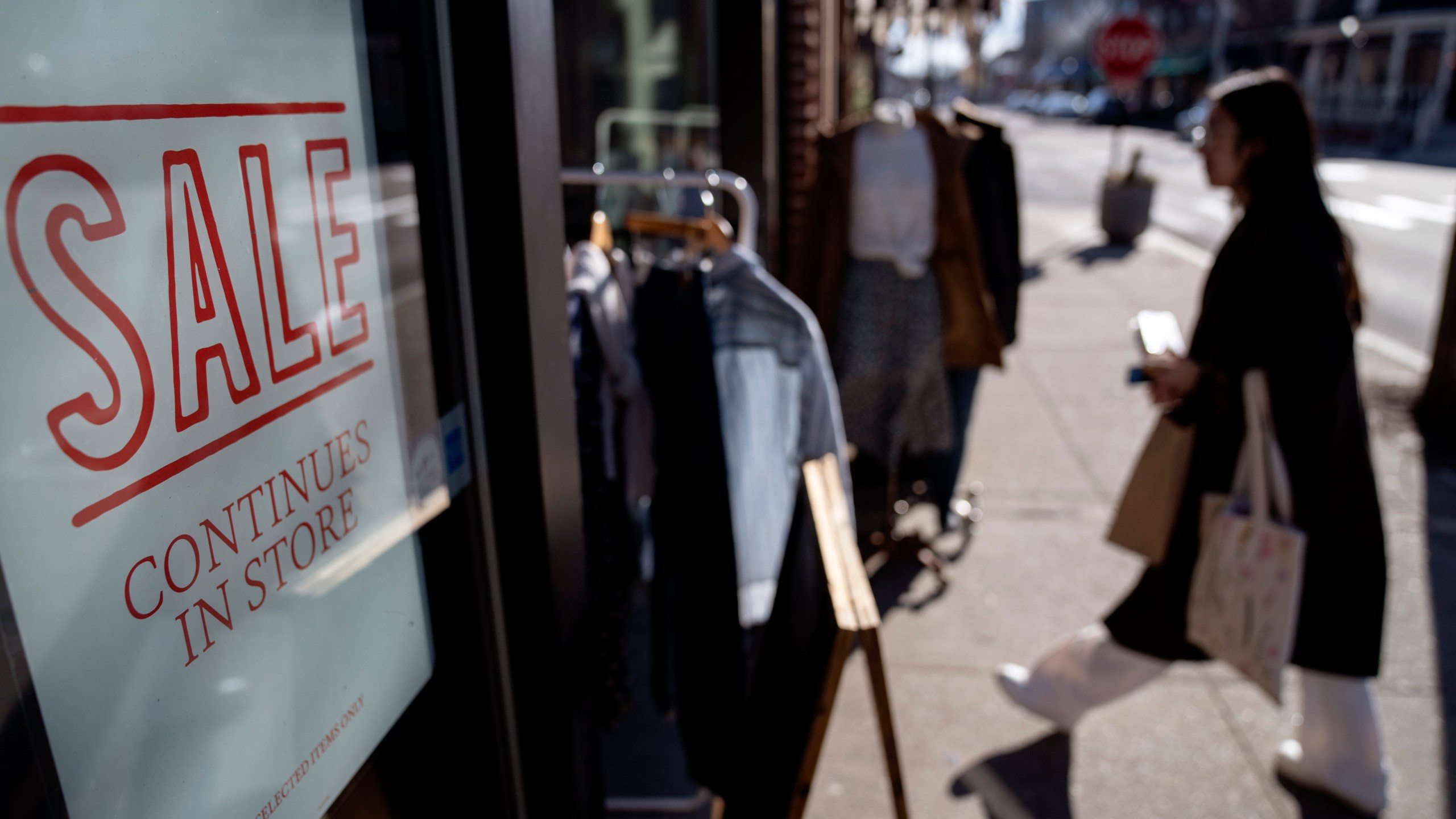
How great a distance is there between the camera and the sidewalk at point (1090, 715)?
9.78 ft

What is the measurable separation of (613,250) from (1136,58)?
14324 millimetres

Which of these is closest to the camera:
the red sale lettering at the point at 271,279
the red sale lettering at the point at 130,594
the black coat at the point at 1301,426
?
the red sale lettering at the point at 130,594

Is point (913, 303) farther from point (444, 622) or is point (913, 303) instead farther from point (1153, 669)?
point (444, 622)

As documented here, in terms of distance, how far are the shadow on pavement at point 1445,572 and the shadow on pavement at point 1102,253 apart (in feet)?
23.8

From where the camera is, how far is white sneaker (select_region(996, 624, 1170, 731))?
2934mm

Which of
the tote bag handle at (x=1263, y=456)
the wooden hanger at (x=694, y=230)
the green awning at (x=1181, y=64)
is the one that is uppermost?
the green awning at (x=1181, y=64)

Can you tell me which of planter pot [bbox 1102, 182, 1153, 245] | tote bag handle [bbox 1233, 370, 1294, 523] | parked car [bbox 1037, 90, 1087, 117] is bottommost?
planter pot [bbox 1102, 182, 1153, 245]

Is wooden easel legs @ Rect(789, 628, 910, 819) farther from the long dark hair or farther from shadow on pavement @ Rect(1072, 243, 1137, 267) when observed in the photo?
shadow on pavement @ Rect(1072, 243, 1137, 267)

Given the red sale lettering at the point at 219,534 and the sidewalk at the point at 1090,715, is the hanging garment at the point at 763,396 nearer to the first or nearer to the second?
the sidewalk at the point at 1090,715

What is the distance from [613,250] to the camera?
2416 millimetres

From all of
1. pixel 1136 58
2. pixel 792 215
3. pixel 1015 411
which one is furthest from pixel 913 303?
pixel 1136 58

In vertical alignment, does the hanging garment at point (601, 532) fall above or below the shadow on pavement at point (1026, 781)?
above

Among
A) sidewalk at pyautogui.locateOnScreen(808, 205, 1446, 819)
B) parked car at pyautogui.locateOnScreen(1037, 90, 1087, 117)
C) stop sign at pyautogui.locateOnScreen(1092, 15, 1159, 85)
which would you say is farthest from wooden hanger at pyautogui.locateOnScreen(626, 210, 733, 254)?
parked car at pyautogui.locateOnScreen(1037, 90, 1087, 117)

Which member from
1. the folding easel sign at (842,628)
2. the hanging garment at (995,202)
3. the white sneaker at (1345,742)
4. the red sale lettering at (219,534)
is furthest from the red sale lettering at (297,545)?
the hanging garment at (995,202)
